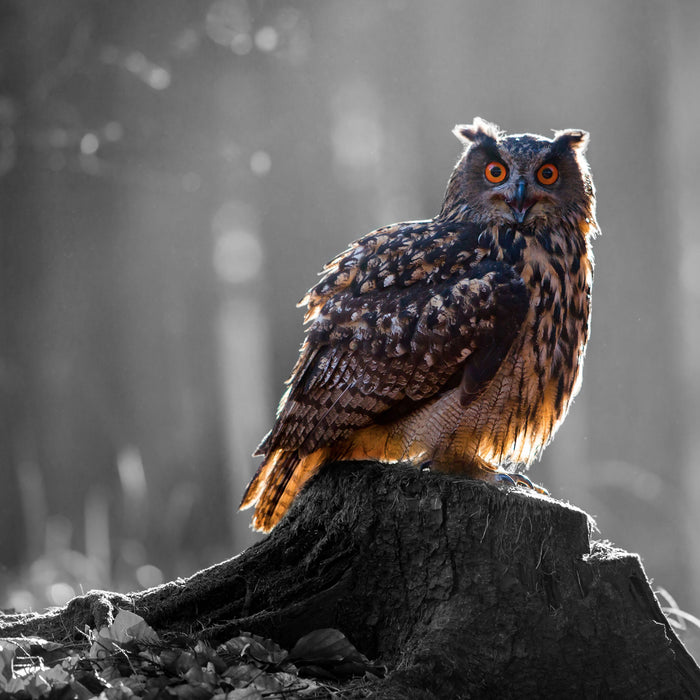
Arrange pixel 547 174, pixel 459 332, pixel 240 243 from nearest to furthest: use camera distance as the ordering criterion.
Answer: pixel 459 332 < pixel 547 174 < pixel 240 243

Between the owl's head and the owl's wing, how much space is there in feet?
0.58

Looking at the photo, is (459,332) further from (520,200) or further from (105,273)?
(105,273)

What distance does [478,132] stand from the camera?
2.49m

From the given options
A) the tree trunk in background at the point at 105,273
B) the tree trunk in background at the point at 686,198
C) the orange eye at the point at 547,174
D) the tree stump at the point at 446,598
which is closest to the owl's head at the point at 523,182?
the orange eye at the point at 547,174

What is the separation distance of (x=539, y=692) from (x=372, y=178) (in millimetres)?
5548

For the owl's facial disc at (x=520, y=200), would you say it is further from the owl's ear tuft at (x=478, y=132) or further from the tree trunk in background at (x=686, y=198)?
the tree trunk in background at (x=686, y=198)

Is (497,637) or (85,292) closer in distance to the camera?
(497,637)

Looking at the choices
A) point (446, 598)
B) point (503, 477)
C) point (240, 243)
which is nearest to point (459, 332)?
point (503, 477)

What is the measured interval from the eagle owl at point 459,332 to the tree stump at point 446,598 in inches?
10.2

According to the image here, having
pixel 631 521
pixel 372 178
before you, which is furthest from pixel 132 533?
pixel 631 521

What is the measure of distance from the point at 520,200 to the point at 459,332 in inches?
17.5

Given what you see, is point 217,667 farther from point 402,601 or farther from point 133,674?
point 402,601

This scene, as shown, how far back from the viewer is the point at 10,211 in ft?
23.0

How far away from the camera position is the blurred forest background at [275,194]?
6574 mm
